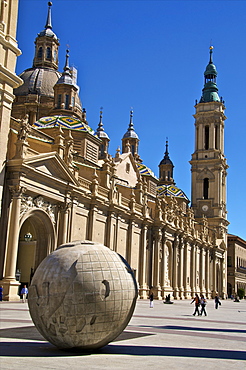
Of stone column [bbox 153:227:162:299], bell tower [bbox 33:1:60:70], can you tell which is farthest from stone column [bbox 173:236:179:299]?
bell tower [bbox 33:1:60:70]

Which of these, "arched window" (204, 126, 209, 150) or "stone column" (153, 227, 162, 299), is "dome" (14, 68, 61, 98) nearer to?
"stone column" (153, 227, 162, 299)

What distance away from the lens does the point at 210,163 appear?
86.5 meters

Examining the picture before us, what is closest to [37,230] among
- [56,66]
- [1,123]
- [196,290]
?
[1,123]

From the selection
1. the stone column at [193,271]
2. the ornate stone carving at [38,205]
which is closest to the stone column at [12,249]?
the ornate stone carving at [38,205]

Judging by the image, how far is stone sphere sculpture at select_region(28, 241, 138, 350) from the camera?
29.2 feet

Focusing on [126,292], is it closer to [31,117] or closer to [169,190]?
[31,117]

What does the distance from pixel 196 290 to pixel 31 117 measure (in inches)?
1254

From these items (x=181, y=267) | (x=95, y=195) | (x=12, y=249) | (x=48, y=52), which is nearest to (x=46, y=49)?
(x=48, y=52)

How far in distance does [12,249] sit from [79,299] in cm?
2020

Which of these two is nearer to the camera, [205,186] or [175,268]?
[175,268]

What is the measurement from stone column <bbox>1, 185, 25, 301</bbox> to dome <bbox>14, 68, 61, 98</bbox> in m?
29.8

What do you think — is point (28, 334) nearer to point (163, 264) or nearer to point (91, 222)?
point (91, 222)

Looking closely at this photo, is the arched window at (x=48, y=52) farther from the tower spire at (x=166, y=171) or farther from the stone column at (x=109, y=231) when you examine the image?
the tower spire at (x=166, y=171)

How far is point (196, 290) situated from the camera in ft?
219
